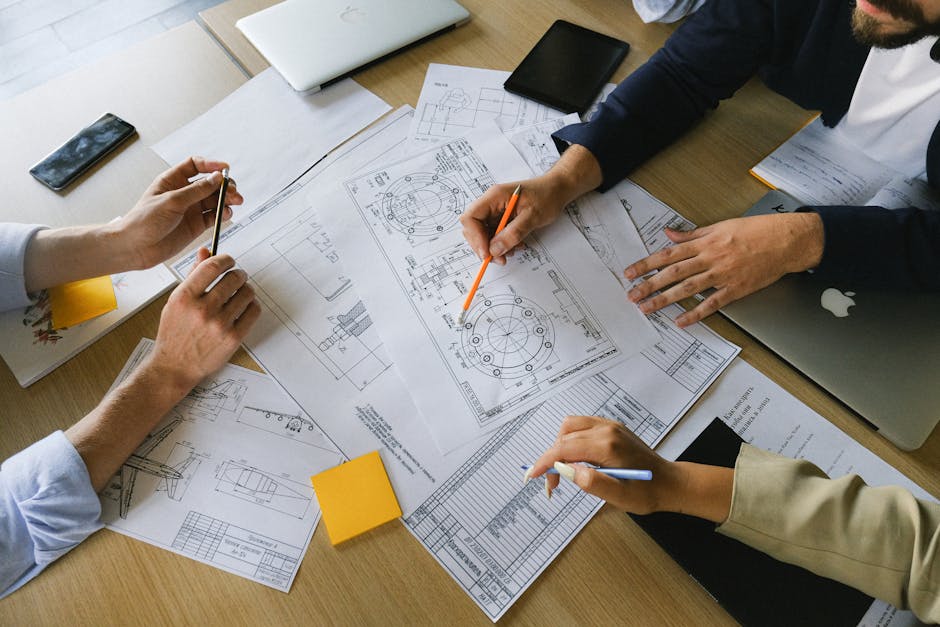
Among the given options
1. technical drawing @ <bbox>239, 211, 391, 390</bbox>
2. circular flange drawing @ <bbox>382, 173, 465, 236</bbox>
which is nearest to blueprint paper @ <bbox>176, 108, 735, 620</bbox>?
technical drawing @ <bbox>239, 211, 391, 390</bbox>

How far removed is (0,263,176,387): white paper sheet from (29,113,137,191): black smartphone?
0.76 ft

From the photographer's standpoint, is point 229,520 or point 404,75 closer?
point 229,520

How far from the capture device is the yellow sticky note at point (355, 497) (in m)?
0.75

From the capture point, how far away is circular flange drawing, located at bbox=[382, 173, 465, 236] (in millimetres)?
964

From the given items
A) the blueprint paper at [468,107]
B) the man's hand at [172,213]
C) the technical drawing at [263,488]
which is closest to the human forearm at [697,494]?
the technical drawing at [263,488]

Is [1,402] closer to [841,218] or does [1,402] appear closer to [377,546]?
[377,546]

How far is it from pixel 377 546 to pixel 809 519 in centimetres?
51

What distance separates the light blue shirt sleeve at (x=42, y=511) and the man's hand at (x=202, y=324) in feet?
0.51

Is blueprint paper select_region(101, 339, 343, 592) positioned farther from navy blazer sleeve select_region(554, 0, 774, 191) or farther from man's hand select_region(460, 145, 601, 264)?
navy blazer sleeve select_region(554, 0, 774, 191)

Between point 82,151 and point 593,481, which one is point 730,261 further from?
point 82,151

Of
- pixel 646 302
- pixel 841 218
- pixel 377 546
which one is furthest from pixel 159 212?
pixel 841 218

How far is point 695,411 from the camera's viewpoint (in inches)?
32.1

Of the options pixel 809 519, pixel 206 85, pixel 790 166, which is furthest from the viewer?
pixel 206 85

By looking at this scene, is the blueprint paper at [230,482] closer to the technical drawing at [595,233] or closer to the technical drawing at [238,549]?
the technical drawing at [238,549]
